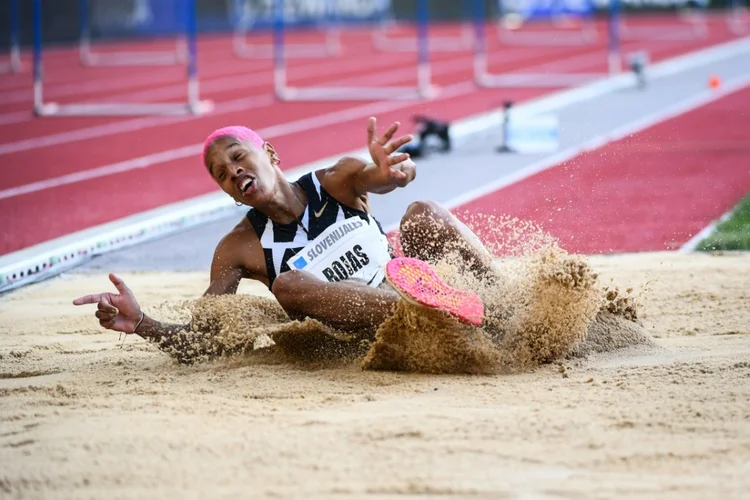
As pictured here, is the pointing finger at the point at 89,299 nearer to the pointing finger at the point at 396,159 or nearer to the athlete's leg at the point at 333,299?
the athlete's leg at the point at 333,299

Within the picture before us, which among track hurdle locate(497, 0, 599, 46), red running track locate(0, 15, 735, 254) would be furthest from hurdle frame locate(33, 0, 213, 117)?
track hurdle locate(497, 0, 599, 46)

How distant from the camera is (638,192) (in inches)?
274

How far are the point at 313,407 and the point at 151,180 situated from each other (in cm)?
533

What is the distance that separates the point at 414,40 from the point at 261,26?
2.72 m

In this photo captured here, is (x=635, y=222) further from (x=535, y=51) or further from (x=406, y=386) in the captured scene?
(x=535, y=51)

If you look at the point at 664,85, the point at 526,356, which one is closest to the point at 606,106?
the point at 664,85

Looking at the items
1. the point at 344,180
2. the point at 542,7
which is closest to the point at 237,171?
the point at 344,180

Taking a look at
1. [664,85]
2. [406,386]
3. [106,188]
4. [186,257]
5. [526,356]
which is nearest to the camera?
[406,386]

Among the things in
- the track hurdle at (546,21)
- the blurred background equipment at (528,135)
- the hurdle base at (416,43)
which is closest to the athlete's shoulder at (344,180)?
the blurred background equipment at (528,135)

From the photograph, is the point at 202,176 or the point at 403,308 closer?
the point at 403,308

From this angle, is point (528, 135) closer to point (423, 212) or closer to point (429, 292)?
point (423, 212)

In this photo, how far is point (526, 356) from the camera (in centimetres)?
345

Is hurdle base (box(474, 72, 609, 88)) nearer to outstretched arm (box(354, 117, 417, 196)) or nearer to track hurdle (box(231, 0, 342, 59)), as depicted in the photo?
track hurdle (box(231, 0, 342, 59))

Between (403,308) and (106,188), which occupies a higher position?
(403,308)
